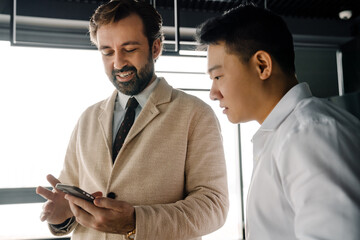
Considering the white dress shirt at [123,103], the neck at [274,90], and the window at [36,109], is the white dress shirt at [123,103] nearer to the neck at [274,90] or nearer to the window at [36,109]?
the neck at [274,90]

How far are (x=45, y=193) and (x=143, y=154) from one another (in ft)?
1.41

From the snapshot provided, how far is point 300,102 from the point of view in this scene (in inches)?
32.3

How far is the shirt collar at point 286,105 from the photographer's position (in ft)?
2.84

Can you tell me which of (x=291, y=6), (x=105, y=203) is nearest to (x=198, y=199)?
(x=105, y=203)

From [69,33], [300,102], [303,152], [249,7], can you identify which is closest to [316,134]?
[303,152]

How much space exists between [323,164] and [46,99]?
129 inches

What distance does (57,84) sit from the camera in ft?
11.4

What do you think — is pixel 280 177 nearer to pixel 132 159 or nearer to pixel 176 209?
pixel 176 209

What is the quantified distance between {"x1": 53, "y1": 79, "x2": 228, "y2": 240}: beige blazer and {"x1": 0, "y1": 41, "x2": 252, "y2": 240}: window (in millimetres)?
2080

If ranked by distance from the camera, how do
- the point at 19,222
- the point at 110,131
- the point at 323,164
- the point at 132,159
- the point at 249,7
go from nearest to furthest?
the point at 323,164
the point at 249,7
the point at 132,159
the point at 110,131
the point at 19,222

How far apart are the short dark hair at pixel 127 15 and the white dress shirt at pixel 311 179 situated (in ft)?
3.23

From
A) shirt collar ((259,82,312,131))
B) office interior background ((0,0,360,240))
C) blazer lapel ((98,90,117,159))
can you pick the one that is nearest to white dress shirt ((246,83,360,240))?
shirt collar ((259,82,312,131))

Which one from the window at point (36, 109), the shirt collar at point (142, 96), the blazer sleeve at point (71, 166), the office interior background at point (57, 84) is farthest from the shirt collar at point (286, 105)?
the window at point (36, 109)

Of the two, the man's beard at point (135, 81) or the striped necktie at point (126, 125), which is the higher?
the man's beard at point (135, 81)
